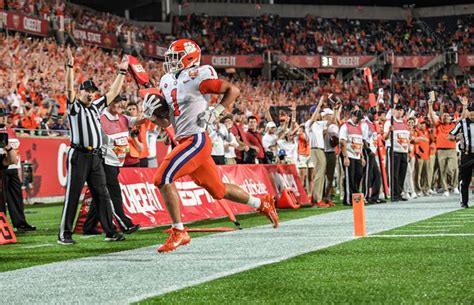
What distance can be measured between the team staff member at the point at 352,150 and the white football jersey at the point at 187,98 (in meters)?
9.04

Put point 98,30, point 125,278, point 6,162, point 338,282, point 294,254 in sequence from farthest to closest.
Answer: point 98,30 < point 6,162 < point 294,254 < point 125,278 < point 338,282

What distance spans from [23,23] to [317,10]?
98.4 feet

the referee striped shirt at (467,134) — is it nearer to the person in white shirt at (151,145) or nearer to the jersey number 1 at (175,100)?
the person in white shirt at (151,145)

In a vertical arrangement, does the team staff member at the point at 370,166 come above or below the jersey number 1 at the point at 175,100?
below

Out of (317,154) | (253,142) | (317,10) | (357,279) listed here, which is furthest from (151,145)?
(317,10)

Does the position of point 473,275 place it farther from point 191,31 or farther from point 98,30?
point 191,31

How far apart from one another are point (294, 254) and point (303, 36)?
5056 centimetres

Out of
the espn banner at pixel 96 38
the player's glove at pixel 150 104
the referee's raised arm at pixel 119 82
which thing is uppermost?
the espn banner at pixel 96 38

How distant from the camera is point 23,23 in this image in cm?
3506

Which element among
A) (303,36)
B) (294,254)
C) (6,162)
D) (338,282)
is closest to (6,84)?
(6,162)

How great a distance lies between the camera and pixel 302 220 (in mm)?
12719

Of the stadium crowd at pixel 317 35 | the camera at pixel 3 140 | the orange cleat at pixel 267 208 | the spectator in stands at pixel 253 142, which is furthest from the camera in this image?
the stadium crowd at pixel 317 35

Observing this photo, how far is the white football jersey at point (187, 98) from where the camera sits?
817 cm

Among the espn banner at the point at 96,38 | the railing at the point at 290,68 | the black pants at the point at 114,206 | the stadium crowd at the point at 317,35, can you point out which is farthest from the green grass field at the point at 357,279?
the stadium crowd at the point at 317,35
